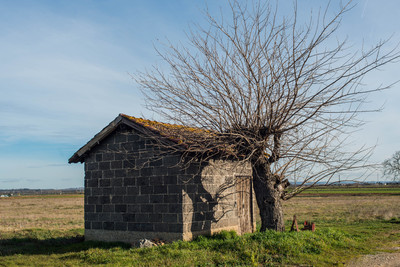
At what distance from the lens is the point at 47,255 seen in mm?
12164

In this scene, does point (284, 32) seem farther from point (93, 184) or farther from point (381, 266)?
point (93, 184)

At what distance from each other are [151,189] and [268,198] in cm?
371

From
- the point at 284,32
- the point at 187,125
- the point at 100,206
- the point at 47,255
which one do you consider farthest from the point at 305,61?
the point at 47,255

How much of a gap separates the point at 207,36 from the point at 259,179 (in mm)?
4677

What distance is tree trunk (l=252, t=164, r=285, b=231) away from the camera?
12273 millimetres

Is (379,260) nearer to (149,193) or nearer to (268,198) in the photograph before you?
(268,198)

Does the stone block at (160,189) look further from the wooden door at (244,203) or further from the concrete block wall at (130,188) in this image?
the wooden door at (244,203)

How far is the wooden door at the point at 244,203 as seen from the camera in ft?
46.5

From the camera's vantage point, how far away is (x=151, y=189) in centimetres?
1245

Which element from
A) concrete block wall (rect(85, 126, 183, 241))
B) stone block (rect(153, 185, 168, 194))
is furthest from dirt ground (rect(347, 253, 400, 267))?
stone block (rect(153, 185, 168, 194))

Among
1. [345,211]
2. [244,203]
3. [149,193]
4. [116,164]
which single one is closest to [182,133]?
[149,193]

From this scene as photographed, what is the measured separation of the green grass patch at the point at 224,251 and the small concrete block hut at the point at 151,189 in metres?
0.60

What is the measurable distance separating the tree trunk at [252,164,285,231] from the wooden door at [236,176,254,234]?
1397mm

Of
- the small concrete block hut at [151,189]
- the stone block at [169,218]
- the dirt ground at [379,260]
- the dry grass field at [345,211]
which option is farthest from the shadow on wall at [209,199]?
the dry grass field at [345,211]
